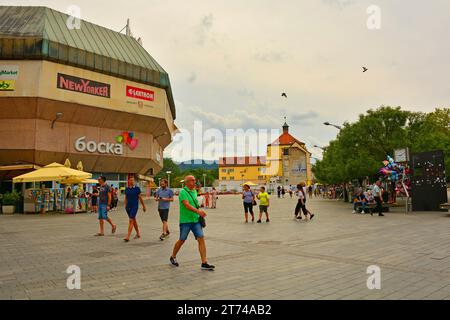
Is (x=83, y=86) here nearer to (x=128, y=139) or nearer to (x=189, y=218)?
(x=128, y=139)

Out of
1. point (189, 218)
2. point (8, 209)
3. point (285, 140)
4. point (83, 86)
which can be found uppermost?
point (285, 140)

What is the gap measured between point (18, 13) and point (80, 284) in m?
38.8

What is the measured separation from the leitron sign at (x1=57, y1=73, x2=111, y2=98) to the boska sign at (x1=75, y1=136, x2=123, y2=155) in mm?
4863

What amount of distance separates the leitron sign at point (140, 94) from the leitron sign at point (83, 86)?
2.55 m

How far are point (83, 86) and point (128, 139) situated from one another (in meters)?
8.26

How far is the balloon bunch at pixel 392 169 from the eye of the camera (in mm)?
23203

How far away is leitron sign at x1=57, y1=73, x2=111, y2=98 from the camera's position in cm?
3303

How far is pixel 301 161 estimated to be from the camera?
102438 millimetres

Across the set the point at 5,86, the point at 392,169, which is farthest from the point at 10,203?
the point at 392,169

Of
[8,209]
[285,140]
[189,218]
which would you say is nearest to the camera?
[189,218]

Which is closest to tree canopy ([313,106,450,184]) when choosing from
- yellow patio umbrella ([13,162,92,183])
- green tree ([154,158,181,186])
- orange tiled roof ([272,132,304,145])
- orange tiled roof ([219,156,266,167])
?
yellow patio umbrella ([13,162,92,183])

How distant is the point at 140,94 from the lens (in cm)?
3978

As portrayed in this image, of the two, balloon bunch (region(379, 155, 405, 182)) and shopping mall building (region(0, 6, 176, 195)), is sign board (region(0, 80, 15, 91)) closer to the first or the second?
shopping mall building (region(0, 6, 176, 195))
